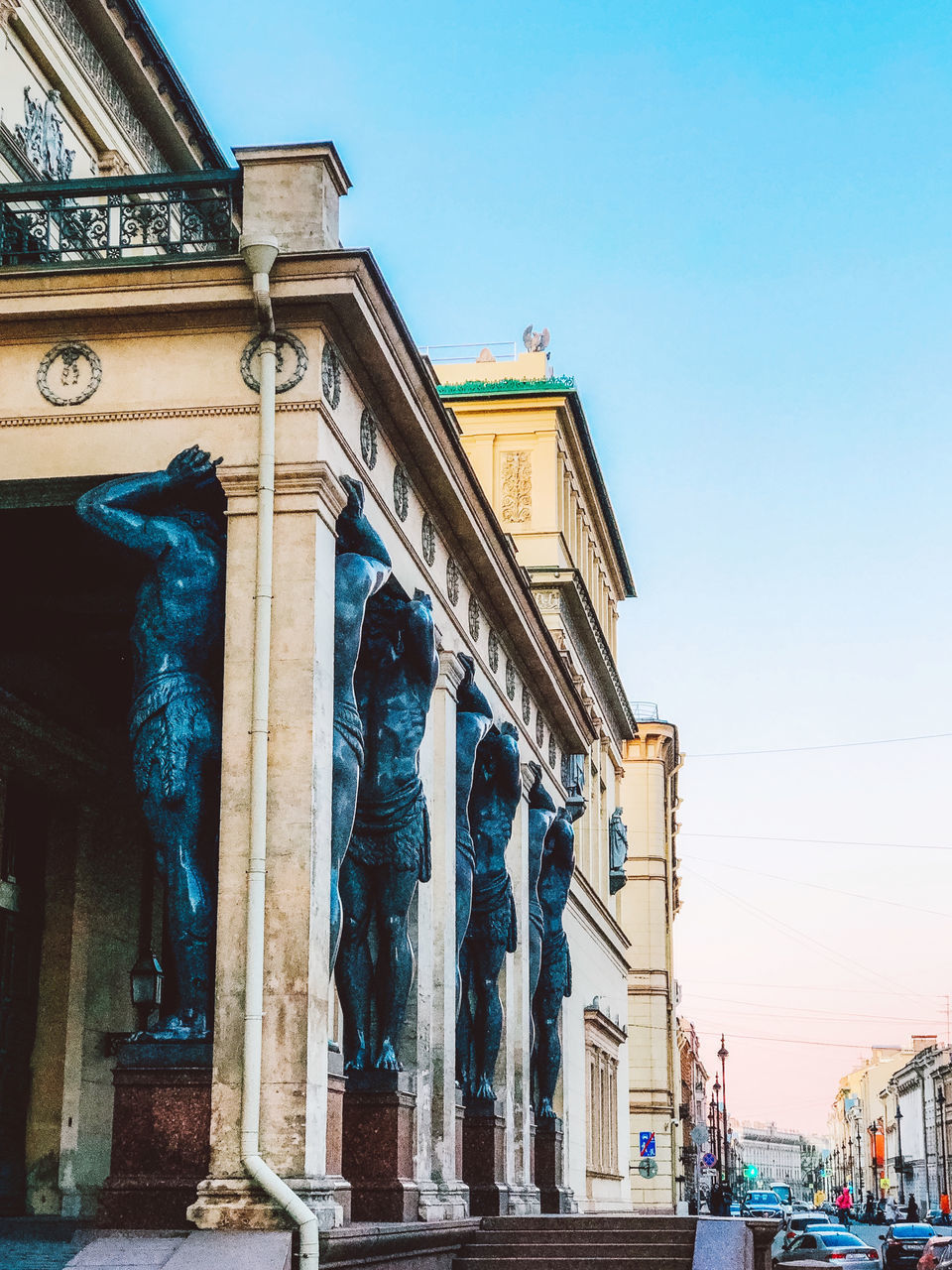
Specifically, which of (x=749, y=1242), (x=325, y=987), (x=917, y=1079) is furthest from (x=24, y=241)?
(x=917, y=1079)

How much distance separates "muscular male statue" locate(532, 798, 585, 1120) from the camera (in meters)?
26.5

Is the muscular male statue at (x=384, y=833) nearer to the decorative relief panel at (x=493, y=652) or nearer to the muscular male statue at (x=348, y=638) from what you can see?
the muscular male statue at (x=348, y=638)

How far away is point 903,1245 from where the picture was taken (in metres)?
35.6

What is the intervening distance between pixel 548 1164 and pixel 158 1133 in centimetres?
1390

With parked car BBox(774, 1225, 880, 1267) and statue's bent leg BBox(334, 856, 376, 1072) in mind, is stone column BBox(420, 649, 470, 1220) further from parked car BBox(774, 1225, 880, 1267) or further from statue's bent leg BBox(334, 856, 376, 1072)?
parked car BBox(774, 1225, 880, 1267)

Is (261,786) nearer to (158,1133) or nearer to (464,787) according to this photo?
(158,1133)

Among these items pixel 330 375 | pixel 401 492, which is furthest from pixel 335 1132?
pixel 401 492

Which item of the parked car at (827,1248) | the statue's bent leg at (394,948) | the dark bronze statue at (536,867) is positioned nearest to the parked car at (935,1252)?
the parked car at (827,1248)

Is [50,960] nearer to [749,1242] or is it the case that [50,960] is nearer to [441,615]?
[441,615]

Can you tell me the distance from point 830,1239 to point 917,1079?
4604 inches

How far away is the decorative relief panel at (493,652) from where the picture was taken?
23.1 meters

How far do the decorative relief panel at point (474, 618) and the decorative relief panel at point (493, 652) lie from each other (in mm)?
993

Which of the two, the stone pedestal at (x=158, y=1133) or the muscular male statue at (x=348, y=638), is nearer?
the stone pedestal at (x=158, y=1133)

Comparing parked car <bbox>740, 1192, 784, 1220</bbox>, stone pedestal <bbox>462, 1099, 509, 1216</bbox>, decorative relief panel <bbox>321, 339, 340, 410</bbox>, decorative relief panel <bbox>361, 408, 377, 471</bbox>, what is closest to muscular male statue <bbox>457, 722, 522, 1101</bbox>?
stone pedestal <bbox>462, 1099, 509, 1216</bbox>
